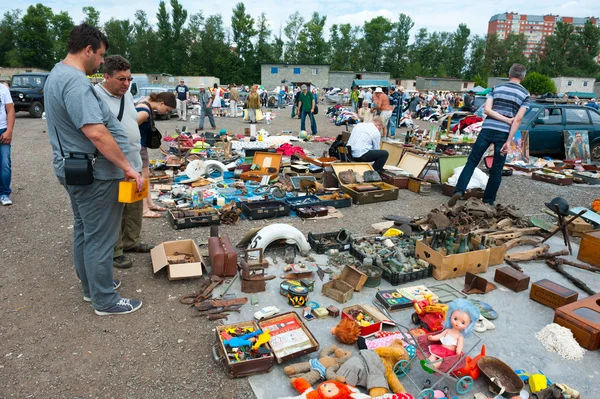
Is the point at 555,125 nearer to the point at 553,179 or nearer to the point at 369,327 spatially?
the point at 553,179

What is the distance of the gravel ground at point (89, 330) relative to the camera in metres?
2.77

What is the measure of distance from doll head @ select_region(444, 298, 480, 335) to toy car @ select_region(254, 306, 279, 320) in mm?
1524

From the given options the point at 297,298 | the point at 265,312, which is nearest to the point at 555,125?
the point at 297,298

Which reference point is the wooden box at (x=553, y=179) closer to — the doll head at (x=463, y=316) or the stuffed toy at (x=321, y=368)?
the doll head at (x=463, y=316)

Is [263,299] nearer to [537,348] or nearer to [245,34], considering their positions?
[537,348]

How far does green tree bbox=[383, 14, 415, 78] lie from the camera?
79.7 m

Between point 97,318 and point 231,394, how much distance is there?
1.58 meters

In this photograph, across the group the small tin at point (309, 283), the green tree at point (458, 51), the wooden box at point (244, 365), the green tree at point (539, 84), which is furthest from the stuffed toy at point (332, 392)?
the green tree at point (458, 51)

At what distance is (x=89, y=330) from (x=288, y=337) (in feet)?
5.60

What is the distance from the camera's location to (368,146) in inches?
314

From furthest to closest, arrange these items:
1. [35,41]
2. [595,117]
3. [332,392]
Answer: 1. [35,41]
2. [595,117]
3. [332,392]

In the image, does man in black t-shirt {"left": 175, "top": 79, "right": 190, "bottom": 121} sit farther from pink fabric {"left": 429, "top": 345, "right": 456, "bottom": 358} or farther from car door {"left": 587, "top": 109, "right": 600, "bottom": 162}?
pink fabric {"left": 429, "top": 345, "right": 456, "bottom": 358}

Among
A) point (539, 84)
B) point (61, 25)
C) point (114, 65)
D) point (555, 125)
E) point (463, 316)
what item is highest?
point (61, 25)

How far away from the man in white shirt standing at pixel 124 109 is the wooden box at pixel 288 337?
6.63 ft
